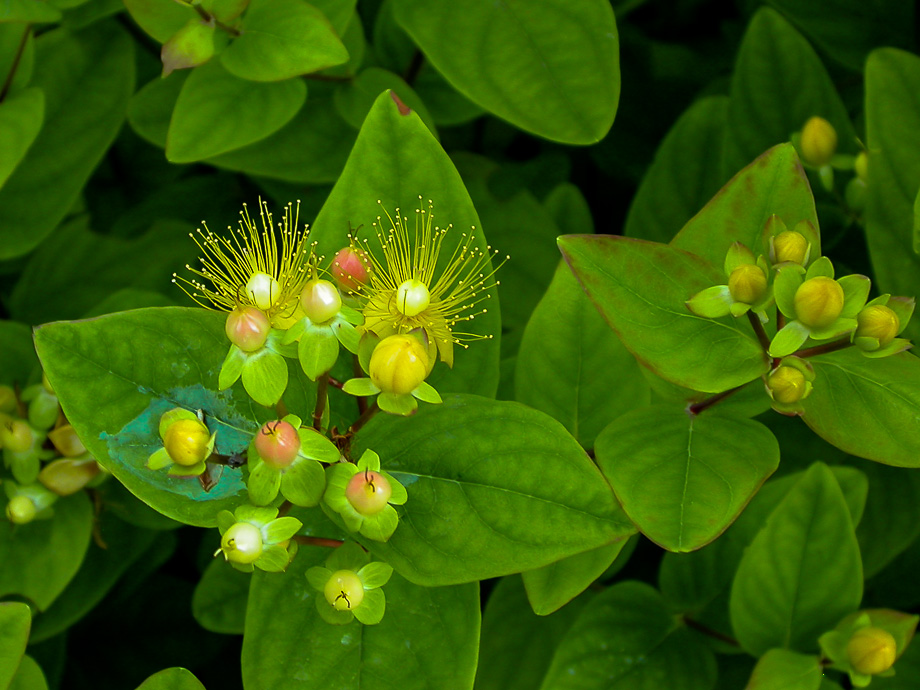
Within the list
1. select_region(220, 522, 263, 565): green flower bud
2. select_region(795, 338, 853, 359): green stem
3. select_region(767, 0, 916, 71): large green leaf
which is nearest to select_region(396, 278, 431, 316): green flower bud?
select_region(220, 522, 263, 565): green flower bud

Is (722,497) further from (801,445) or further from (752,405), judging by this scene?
(801,445)

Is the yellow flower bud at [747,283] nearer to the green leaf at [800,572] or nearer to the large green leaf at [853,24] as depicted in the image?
the green leaf at [800,572]

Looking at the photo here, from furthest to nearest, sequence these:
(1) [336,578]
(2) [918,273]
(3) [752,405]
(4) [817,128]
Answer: (4) [817,128] < (2) [918,273] < (3) [752,405] < (1) [336,578]

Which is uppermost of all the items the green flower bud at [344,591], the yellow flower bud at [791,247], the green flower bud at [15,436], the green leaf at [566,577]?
the yellow flower bud at [791,247]

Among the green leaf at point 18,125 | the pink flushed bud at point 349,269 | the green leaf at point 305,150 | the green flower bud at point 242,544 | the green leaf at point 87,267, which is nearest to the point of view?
the green flower bud at point 242,544

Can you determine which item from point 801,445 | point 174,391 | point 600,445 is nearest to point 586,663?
point 600,445

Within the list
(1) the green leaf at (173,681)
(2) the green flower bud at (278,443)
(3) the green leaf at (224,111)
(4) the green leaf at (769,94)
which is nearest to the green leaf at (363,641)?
(1) the green leaf at (173,681)

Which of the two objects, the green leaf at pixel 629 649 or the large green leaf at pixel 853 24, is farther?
the large green leaf at pixel 853 24

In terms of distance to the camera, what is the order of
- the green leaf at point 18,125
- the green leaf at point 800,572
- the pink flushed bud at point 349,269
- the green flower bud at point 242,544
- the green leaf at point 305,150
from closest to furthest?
1. the green flower bud at point 242,544
2. the pink flushed bud at point 349,269
3. the green leaf at point 800,572
4. the green leaf at point 18,125
5. the green leaf at point 305,150
